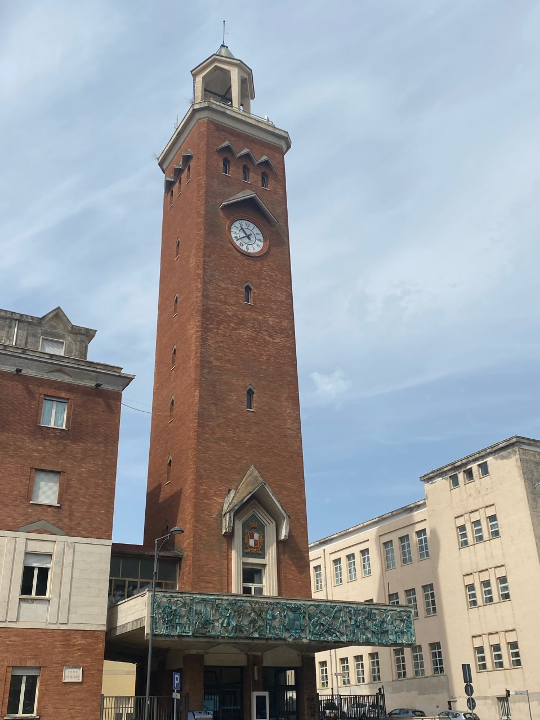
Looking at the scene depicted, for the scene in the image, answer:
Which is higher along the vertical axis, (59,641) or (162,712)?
(59,641)

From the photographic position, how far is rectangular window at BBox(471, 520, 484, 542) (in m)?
56.3

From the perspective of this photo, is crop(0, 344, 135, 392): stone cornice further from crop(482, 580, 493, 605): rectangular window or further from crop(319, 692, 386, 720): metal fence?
crop(482, 580, 493, 605): rectangular window

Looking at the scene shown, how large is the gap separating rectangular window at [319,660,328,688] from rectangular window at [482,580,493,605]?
873 inches

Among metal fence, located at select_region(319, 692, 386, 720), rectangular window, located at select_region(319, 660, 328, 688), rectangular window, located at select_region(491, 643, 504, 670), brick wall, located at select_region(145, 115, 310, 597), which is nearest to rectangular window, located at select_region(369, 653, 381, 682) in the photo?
rectangular window, located at select_region(319, 660, 328, 688)

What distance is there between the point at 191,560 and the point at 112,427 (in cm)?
760

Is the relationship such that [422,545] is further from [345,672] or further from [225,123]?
[225,123]

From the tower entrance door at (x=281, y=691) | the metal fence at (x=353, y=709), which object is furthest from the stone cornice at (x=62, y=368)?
the metal fence at (x=353, y=709)

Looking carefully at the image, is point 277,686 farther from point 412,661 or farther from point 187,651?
point 412,661

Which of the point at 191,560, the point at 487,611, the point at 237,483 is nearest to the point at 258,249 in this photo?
the point at 237,483

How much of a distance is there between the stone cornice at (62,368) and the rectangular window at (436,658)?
3472 cm

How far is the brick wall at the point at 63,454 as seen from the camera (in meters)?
34.4

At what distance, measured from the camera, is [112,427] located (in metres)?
37.9

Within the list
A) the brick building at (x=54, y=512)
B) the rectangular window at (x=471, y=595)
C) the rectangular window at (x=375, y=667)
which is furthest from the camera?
the rectangular window at (x=375, y=667)

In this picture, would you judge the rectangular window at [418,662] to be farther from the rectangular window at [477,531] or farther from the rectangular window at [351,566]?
the rectangular window at [477,531]
